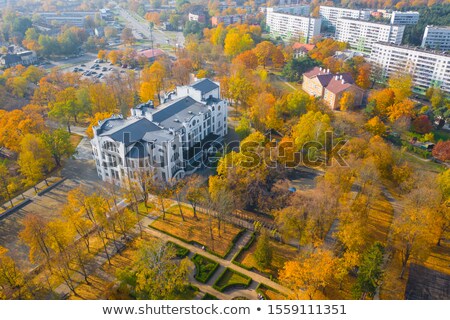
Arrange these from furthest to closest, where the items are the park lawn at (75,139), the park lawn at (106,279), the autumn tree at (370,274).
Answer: the park lawn at (75,139) → the park lawn at (106,279) → the autumn tree at (370,274)

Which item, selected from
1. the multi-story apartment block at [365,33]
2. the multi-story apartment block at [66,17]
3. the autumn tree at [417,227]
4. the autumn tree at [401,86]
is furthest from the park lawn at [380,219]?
the multi-story apartment block at [66,17]

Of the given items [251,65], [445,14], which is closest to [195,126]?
[251,65]

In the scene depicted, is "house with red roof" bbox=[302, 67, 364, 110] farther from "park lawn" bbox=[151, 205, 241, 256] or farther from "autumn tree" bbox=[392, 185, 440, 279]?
"park lawn" bbox=[151, 205, 241, 256]

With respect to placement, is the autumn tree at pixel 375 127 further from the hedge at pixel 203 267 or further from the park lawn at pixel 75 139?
the park lawn at pixel 75 139

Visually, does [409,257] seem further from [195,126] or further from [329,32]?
[329,32]

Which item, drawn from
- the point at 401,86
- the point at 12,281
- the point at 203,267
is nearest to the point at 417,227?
the point at 203,267

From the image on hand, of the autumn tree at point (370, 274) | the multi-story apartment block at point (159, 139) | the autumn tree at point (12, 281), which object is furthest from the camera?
the multi-story apartment block at point (159, 139)

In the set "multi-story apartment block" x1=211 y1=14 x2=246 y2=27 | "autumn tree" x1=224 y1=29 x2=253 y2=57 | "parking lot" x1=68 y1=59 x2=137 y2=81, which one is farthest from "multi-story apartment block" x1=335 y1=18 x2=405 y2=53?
"parking lot" x1=68 y1=59 x2=137 y2=81
